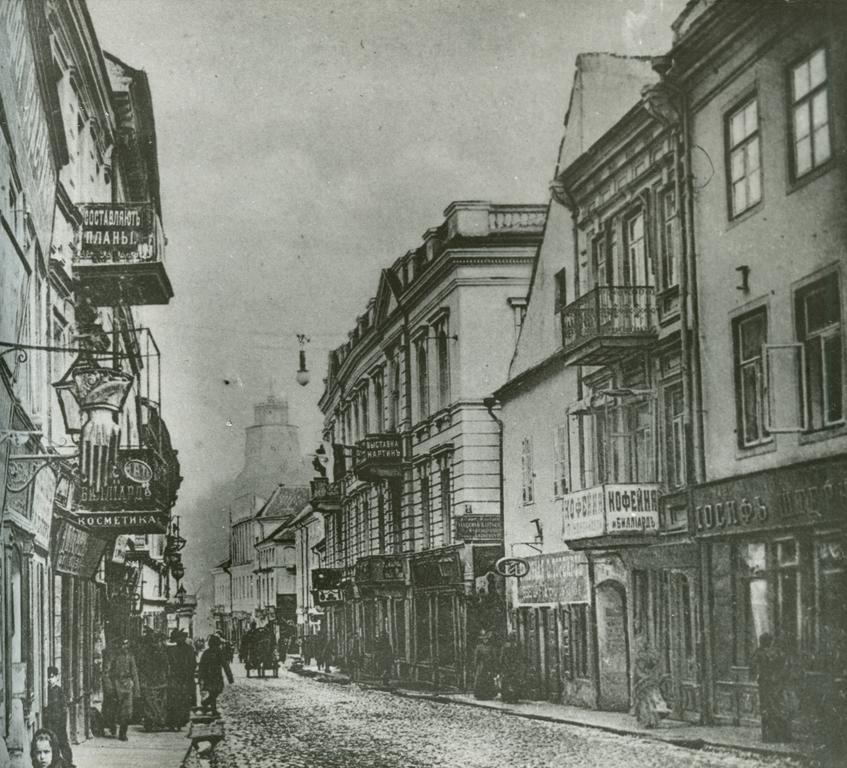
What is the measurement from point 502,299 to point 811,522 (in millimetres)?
3239

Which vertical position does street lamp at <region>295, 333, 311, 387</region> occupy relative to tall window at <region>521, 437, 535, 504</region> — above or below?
above

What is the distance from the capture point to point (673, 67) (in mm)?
9992

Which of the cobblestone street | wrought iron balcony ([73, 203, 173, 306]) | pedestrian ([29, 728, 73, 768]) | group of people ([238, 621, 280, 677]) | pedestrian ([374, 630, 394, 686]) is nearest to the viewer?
pedestrian ([29, 728, 73, 768])

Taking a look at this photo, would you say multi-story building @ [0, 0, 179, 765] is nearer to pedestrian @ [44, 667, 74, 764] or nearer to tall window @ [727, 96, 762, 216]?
pedestrian @ [44, 667, 74, 764]

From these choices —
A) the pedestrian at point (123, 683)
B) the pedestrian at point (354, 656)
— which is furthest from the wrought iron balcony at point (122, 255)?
the pedestrian at point (354, 656)

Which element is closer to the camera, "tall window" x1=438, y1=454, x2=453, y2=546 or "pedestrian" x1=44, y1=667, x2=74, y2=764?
"pedestrian" x1=44, y1=667, x2=74, y2=764

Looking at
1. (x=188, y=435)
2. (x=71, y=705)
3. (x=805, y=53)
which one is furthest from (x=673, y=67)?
(x=71, y=705)

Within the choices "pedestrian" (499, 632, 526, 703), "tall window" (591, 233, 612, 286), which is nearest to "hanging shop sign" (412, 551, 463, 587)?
"pedestrian" (499, 632, 526, 703)

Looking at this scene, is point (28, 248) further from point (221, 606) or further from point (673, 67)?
point (221, 606)

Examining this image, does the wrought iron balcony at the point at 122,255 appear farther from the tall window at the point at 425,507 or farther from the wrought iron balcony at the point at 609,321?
the wrought iron balcony at the point at 609,321

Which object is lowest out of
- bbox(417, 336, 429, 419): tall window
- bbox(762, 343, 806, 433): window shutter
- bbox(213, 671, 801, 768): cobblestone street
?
bbox(213, 671, 801, 768): cobblestone street

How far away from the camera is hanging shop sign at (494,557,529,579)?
12820 millimetres

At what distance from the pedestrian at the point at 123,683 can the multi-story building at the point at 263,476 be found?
1.28 m

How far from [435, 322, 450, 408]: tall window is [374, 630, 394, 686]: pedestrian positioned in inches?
108
